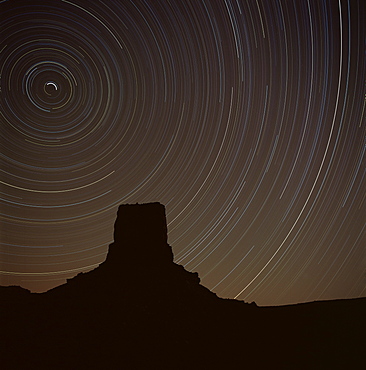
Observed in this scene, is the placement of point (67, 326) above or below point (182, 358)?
above

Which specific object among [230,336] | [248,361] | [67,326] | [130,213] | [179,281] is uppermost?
[130,213]

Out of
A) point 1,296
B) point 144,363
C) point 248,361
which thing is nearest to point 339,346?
point 248,361

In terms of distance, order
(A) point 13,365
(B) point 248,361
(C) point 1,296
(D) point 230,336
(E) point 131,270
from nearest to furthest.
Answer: (A) point 13,365 < (B) point 248,361 < (D) point 230,336 < (C) point 1,296 < (E) point 131,270

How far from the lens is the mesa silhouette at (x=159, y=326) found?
2455 centimetres

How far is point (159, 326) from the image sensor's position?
88.5ft

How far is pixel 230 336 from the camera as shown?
27719mm

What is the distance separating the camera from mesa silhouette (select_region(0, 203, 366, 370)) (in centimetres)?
2455

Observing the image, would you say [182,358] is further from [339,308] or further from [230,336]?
[339,308]

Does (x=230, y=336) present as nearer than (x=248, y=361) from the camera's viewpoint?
Answer: No

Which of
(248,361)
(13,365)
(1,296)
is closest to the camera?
(13,365)

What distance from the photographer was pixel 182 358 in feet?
81.2

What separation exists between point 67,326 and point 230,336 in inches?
382

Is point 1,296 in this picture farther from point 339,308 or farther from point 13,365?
point 339,308

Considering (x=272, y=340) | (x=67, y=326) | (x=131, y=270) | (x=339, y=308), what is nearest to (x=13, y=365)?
(x=67, y=326)
